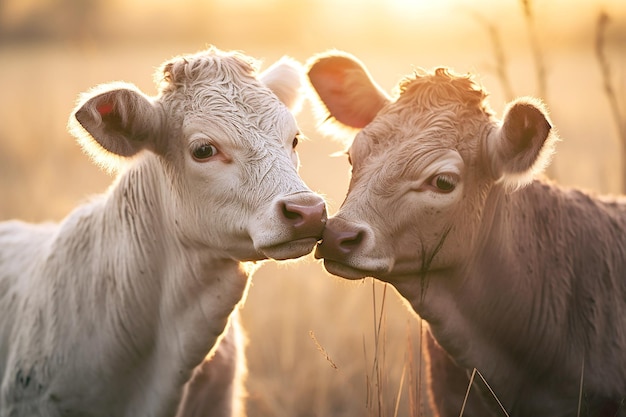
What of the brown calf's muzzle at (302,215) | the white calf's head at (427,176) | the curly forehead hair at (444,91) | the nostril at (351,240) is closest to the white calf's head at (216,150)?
the brown calf's muzzle at (302,215)

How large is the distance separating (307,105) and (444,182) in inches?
379

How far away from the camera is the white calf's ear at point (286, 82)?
5208 mm

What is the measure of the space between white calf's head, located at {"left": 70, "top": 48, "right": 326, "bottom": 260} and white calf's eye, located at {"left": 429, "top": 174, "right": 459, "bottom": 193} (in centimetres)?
72

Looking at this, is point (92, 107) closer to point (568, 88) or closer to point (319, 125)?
point (319, 125)

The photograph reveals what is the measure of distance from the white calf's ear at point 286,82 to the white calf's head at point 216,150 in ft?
1.21

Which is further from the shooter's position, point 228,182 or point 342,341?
point 342,341

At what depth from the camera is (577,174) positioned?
1005cm

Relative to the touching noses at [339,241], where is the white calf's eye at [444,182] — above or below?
above

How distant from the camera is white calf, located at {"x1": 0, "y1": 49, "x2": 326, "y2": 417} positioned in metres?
4.40

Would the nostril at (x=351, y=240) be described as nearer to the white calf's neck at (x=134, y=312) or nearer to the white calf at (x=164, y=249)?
the white calf at (x=164, y=249)

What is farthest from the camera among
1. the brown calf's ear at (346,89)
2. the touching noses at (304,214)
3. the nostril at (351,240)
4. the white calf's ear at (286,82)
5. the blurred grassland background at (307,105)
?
the blurred grassland background at (307,105)

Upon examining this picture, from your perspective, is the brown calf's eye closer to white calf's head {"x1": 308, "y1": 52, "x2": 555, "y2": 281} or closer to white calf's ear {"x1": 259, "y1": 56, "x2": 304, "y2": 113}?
white calf's head {"x1": 308, "y1": 52, "x2": 555, "y2": 281}

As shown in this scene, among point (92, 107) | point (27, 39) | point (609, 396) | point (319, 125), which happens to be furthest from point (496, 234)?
point (27, 39)

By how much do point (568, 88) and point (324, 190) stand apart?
5.76 m
